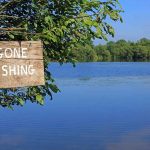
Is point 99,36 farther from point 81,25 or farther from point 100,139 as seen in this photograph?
point 100,139

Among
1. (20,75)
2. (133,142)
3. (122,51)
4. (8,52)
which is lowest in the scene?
(133,142)

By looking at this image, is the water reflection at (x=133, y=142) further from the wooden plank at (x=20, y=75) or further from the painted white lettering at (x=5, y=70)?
the painted white lettering at (x=5, y=70)

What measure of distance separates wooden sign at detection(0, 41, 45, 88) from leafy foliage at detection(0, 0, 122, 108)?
28 cm

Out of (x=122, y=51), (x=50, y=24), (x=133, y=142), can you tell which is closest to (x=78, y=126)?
(x=133, y=142)

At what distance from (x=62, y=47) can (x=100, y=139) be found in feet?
28.2

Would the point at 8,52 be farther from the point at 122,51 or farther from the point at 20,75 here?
the point at 122,51

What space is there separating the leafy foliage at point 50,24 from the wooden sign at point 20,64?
0.92 feet

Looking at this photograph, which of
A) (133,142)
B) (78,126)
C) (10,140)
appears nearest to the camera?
(133,142)

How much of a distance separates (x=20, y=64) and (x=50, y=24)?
1.62 feet

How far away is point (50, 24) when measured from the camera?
309 centimetres

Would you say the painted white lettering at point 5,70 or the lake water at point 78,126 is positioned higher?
the painted white lettering at point 5,70

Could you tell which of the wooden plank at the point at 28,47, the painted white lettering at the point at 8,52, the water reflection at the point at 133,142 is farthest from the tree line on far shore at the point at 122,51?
the painted white lettering at the point at 8,52

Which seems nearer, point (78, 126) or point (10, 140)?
point (10, 140)

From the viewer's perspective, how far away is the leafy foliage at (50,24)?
310 cm
